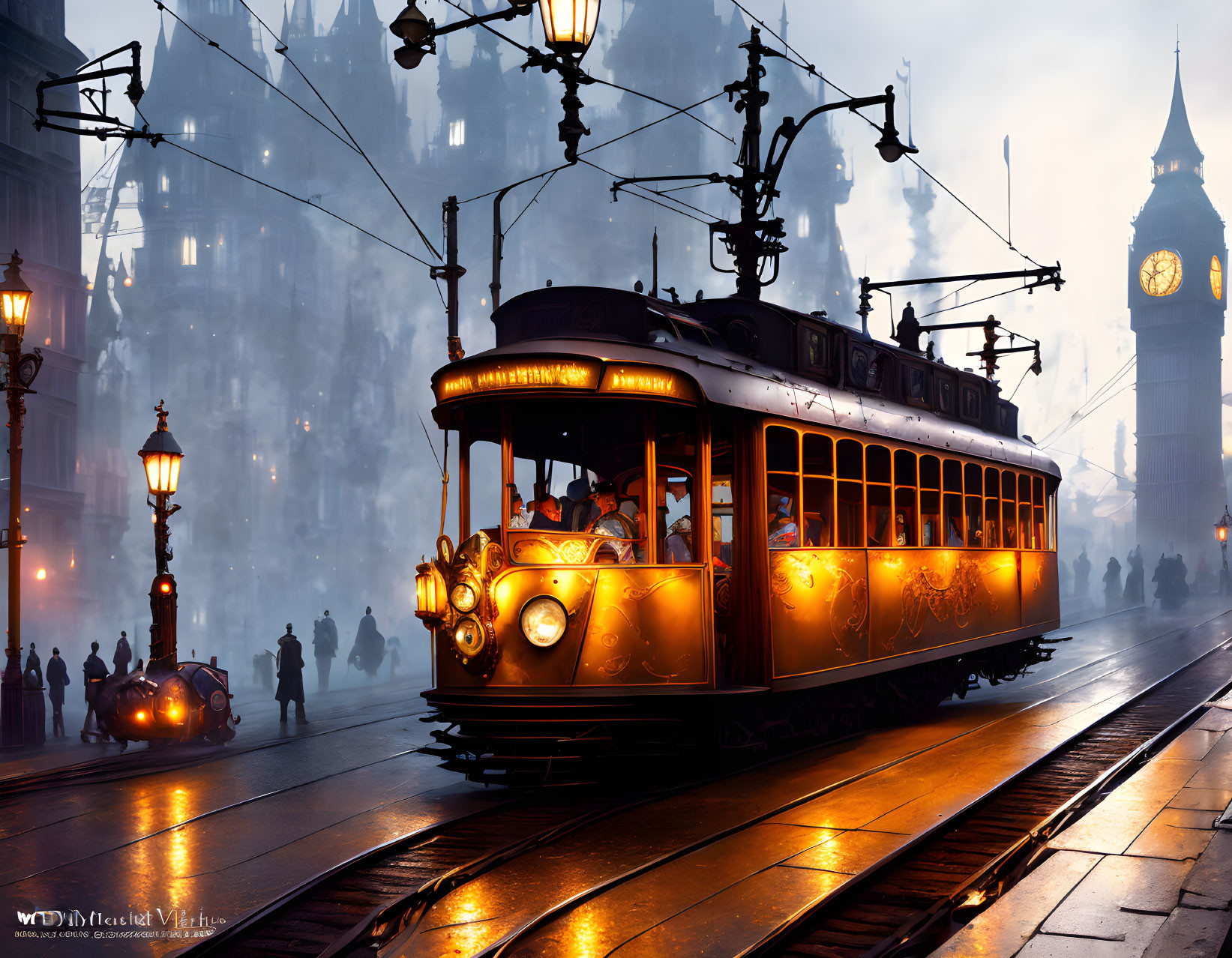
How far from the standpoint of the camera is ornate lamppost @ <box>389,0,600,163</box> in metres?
8.12

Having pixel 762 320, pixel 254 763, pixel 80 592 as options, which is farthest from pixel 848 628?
pixel 80 592

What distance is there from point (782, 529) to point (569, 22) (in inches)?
185

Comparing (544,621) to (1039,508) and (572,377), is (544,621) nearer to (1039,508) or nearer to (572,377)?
(572,377)

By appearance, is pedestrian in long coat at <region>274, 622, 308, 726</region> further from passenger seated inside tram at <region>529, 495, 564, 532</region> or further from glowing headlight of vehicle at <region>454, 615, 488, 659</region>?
glowing headlight of vehicle at <region>454, 615, 488, 659</region>

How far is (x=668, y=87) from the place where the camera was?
120562 mm

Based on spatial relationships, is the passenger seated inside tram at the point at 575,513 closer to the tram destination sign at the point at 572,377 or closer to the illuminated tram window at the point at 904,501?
the tram destination sign at the point at 572,377

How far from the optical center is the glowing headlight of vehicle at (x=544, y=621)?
8.99m

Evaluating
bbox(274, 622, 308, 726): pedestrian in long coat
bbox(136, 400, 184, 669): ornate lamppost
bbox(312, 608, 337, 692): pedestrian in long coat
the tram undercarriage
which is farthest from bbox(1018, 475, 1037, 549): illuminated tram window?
bbox(312, 608, 337, 692): pedestrian in long coat

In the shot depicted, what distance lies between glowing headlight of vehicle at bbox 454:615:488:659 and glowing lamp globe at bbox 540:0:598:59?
4276mm

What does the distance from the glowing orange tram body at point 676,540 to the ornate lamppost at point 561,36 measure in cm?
179

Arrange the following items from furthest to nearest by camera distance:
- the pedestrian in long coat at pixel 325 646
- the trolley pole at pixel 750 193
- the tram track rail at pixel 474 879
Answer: the pedestrian in long coat at pixel 325 646 < the trolley pole at pixel 750 193 < the tram track rail at pixel 474 879

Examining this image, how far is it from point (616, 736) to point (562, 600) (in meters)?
1.14

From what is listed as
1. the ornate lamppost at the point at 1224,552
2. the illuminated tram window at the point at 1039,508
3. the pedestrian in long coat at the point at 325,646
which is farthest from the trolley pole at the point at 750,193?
the ornate lamppost at the point at 1224,552

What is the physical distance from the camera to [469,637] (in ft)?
29.8
